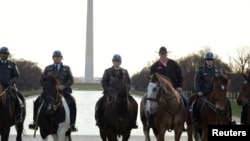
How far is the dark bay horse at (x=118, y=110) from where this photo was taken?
40.1 feet

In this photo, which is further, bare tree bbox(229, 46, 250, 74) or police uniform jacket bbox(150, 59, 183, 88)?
bare tree bbox(229, 46, 250, 74)

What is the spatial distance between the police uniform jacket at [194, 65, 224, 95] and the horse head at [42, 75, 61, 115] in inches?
157

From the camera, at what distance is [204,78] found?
13.0m

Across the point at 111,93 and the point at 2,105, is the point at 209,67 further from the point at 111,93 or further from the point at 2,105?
the point at 2,105

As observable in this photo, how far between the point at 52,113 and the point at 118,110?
1.87 metres

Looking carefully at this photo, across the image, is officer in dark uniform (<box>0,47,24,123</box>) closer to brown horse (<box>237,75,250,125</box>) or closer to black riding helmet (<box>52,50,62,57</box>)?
black riding helmet (<box>52,50,62,57</box>)

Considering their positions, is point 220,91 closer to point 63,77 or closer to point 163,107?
point 163,107

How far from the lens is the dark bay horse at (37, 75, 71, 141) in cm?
1137

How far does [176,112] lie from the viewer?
12.6m

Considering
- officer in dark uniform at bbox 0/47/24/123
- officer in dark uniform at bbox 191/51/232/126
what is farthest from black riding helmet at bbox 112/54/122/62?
officer in dark uniform at bbox 0/47/24/123

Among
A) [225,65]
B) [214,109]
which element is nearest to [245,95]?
[214,109]

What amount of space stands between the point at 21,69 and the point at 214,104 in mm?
75466

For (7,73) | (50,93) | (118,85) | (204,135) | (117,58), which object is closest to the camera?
(50,93)

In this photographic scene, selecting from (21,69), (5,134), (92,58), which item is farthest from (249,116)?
(92,58)
